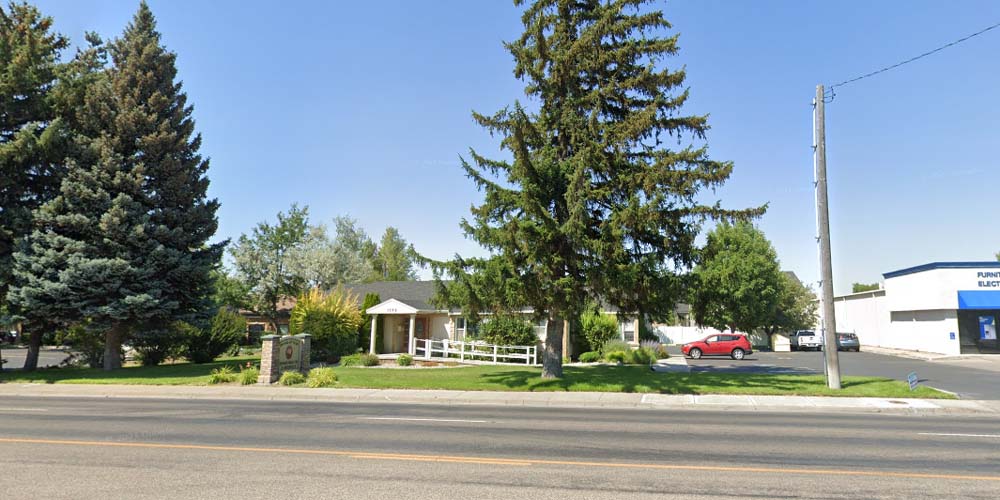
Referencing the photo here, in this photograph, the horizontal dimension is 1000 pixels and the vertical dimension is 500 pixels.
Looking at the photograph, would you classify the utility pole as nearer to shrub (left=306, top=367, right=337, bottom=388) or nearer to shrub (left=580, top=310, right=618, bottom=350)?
shrub (left=580, top=310, right=618, bottom=350)

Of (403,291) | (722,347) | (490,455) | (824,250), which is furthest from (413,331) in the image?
(490,455)

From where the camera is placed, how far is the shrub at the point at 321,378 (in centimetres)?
1953

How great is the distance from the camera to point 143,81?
24672 millimetres

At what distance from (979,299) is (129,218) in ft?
144

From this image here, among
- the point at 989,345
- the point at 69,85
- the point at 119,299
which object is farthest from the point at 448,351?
the point at 989,345

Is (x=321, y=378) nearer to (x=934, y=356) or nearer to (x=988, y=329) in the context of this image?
(x=934, y=356)

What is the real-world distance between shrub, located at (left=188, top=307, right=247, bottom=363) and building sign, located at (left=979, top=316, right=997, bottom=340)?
1669 inches

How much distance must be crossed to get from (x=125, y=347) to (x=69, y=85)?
13809 millimetres

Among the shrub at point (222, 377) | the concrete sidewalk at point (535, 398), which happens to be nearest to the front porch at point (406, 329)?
the shrub at point (222, 377)

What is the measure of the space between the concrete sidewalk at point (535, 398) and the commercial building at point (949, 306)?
79.7 ft

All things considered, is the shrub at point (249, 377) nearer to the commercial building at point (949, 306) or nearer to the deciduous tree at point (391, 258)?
the commercial building at point (949, 306)

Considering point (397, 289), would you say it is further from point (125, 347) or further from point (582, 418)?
point (582, 418)

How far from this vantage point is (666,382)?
756 inches

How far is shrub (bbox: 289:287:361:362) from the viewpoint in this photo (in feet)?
96.0
